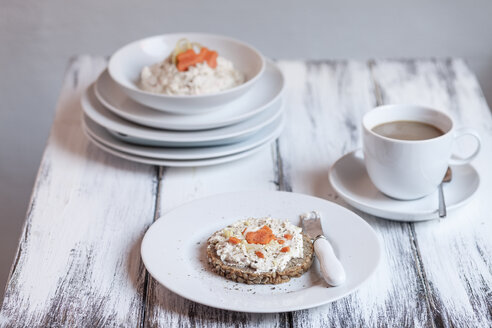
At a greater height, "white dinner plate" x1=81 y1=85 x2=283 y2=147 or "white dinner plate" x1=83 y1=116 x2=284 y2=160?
"white dinner plate" x1=81 y1=85 x2=283 y2=147

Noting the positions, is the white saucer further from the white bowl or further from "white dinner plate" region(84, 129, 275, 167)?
the white bowl

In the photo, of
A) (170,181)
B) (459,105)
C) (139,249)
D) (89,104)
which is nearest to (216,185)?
(170,181)

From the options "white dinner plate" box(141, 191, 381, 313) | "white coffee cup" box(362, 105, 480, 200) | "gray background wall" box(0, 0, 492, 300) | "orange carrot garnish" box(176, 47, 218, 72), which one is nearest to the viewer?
"white dinner plate" box(141, 191, 381, 313)

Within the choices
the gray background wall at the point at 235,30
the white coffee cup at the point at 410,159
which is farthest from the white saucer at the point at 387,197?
the gray background wall at the point at 235,30

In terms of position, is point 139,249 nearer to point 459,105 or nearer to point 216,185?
point 216,185

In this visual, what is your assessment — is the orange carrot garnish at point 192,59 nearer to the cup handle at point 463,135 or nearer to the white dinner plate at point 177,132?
the white dinner plate at point 177,132

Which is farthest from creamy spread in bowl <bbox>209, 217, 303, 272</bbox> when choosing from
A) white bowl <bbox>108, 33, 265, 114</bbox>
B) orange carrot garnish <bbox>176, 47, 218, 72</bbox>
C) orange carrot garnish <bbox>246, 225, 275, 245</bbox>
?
orange carrot garnish <bbox>176, 47, 218, 72</bbox>
